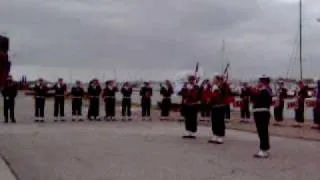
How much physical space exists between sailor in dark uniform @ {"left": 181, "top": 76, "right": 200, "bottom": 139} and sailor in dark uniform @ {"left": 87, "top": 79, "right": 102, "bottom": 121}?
10.6 meters

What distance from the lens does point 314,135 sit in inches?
890

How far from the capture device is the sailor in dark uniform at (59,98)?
101 feet

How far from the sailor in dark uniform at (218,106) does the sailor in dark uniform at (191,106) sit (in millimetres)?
1337

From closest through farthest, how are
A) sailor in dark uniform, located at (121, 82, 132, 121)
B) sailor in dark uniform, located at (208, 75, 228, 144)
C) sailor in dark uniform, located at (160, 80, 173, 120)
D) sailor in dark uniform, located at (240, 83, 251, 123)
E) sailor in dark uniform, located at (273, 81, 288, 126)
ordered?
sailor in dark uniform, located at (208, 75, 228, 144), sailor in dark uniform, located at (273, 81, 288, 126), sailor in dark uniform, located at (240, 83, 251, 123), sailor in dark uniform, located at (121, 82, 132, 121), sailor in dark uniform, located at (160, 80, 173, 120)

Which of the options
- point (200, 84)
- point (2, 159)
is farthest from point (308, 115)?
point (2, 159)

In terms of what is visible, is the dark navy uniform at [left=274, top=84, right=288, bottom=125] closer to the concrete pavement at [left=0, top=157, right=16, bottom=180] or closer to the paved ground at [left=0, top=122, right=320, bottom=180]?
the paved ground at [left=0, top=122, right=320, bottom=180]

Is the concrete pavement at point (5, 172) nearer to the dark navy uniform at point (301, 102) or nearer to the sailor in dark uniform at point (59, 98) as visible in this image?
the sailor in dark uniform at point (59, 98)

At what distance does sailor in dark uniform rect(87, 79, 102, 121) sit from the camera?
31.2m

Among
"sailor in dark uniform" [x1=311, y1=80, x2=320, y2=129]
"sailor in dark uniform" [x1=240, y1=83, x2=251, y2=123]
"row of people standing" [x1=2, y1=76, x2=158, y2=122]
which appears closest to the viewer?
"sailor in dark uniform" [x1=311, y1=80, x2=320, y2=129]

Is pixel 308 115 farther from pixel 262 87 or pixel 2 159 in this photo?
pixel 2 159

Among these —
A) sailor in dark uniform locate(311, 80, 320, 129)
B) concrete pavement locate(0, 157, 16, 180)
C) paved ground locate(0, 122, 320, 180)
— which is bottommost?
concrete pavement locate(0, 157, 16, 180)

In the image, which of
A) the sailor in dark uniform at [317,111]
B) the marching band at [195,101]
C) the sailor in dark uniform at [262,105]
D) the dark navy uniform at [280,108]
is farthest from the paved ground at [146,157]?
the dark navy uniform at [280,108]

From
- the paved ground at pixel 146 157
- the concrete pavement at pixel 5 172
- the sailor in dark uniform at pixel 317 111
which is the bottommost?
the concrete pavement at pixel 5 172

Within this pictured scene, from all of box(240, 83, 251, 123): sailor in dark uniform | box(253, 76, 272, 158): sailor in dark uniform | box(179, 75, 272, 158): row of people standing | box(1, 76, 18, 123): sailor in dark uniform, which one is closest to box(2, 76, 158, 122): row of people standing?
box(1, 76, 18, 123): sailor in dark uniform
